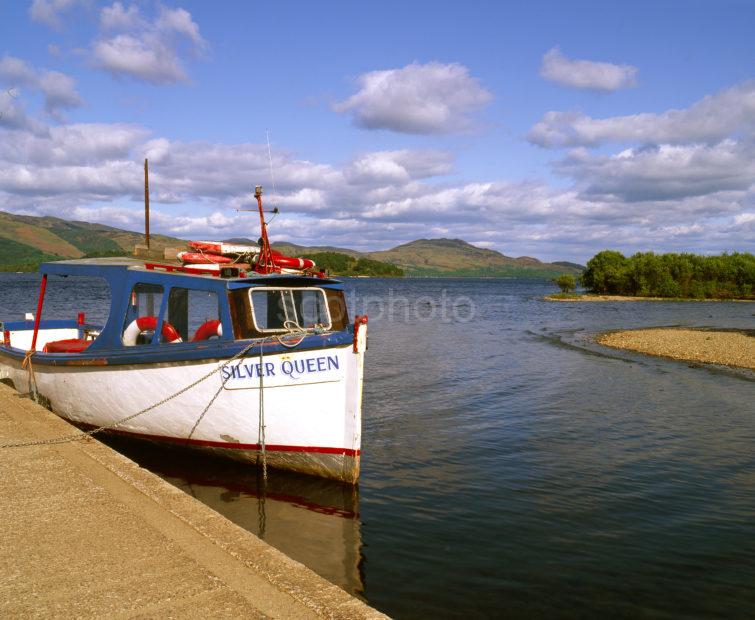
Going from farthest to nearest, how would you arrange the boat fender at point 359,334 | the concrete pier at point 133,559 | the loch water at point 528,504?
the boat fender at point 359,334, the loch water at point 528,504, the concrete pier at point 133,559

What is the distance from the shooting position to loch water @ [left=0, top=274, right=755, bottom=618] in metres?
7.26

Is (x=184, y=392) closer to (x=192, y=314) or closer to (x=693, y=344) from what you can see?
(x=192, y=314)

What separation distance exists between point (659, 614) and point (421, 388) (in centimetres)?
1372

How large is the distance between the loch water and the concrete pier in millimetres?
1836

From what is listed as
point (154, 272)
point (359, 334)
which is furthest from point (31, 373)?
point (359, 334)

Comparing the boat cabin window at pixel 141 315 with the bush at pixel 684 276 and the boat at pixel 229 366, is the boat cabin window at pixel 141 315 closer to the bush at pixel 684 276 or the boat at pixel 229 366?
the boat at pixel 229 366

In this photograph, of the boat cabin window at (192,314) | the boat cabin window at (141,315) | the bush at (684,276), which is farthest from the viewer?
the bush at (684,276)

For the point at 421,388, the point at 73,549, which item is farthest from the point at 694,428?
the point at 73,549

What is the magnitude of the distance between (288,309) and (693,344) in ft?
89.8

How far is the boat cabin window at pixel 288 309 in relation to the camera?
10648 mm

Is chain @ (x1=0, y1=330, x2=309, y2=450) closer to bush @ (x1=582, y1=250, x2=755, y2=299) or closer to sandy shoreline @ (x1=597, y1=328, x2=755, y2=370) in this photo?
sandy shoreline @ (x1=597, y1=328, x2=755, y2=370)

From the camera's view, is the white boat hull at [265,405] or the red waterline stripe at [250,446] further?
the red waterline stripe at [250,446]

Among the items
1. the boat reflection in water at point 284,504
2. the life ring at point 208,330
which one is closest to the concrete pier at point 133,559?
the boat reflection in water at point 284,504

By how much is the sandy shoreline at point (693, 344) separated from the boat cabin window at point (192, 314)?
74.7 ft
